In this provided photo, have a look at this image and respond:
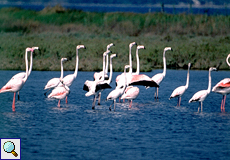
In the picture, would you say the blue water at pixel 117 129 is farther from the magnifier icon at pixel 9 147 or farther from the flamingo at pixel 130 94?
the flamingo at pixel 130 94

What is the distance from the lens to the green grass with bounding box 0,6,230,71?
25750 millimetres

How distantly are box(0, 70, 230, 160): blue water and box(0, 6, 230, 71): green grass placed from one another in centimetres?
1012

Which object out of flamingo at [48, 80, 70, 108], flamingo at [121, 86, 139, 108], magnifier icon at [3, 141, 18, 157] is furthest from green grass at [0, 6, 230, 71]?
magnifier icon at [3, 141, 18, 157]

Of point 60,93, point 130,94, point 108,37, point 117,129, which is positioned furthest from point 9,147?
point 108,37

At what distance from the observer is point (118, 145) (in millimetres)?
8422

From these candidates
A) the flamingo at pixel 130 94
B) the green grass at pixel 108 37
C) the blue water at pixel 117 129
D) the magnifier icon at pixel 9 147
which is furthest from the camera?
the green grass at pixel 108 37

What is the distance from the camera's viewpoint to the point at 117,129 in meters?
9.77

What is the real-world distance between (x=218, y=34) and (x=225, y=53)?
936 centimetres

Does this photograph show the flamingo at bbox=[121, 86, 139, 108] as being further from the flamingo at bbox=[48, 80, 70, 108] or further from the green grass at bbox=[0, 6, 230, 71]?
the green grass at bbox=[0, 6, 230, 71]

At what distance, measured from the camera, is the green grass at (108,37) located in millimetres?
25750

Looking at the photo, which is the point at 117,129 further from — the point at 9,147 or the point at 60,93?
the point at 60,93

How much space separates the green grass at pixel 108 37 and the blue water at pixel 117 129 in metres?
10.1

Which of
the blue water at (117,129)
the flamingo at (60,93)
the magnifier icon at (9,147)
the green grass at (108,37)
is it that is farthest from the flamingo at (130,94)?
the green grass at (108,37)

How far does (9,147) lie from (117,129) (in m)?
2.67
